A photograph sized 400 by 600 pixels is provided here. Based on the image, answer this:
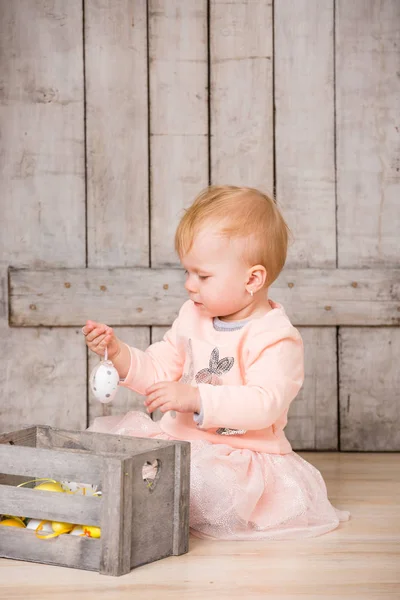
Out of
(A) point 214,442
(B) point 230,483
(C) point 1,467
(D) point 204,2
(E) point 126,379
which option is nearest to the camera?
(C) point 1,467

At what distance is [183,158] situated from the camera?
6.80ft

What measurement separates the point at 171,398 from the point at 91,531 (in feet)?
0.75

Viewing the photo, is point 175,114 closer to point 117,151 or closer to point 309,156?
point 117,151

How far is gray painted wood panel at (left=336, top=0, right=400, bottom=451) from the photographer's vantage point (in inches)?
81.0

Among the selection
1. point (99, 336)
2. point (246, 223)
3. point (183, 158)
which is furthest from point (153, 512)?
point (183, 158)

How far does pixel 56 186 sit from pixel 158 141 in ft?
0.86

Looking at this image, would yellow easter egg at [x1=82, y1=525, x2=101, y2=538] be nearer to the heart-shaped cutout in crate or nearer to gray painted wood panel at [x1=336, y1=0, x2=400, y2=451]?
the heart-shaped cutout in crate

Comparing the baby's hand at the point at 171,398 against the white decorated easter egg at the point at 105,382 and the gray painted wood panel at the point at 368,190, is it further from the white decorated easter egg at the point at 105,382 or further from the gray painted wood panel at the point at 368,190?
the gray painted wood panel at the point at 368,190

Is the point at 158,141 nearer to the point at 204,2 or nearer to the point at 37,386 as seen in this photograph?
the point at 204,2

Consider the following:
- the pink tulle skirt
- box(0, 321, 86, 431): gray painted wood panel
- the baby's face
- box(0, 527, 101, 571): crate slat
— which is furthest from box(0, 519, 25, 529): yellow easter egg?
box(0, 321, 86, 431): gray painted wood panel

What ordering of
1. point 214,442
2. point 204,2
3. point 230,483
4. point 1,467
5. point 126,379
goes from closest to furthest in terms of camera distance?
1. point 1,467
2. point 230,483
3. point 214,442
4. point 126,379
5. point 204,2

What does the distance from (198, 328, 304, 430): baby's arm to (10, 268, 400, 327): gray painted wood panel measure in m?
0.55

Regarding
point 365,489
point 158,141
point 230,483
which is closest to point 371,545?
point 230,483

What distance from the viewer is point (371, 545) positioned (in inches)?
52.1
